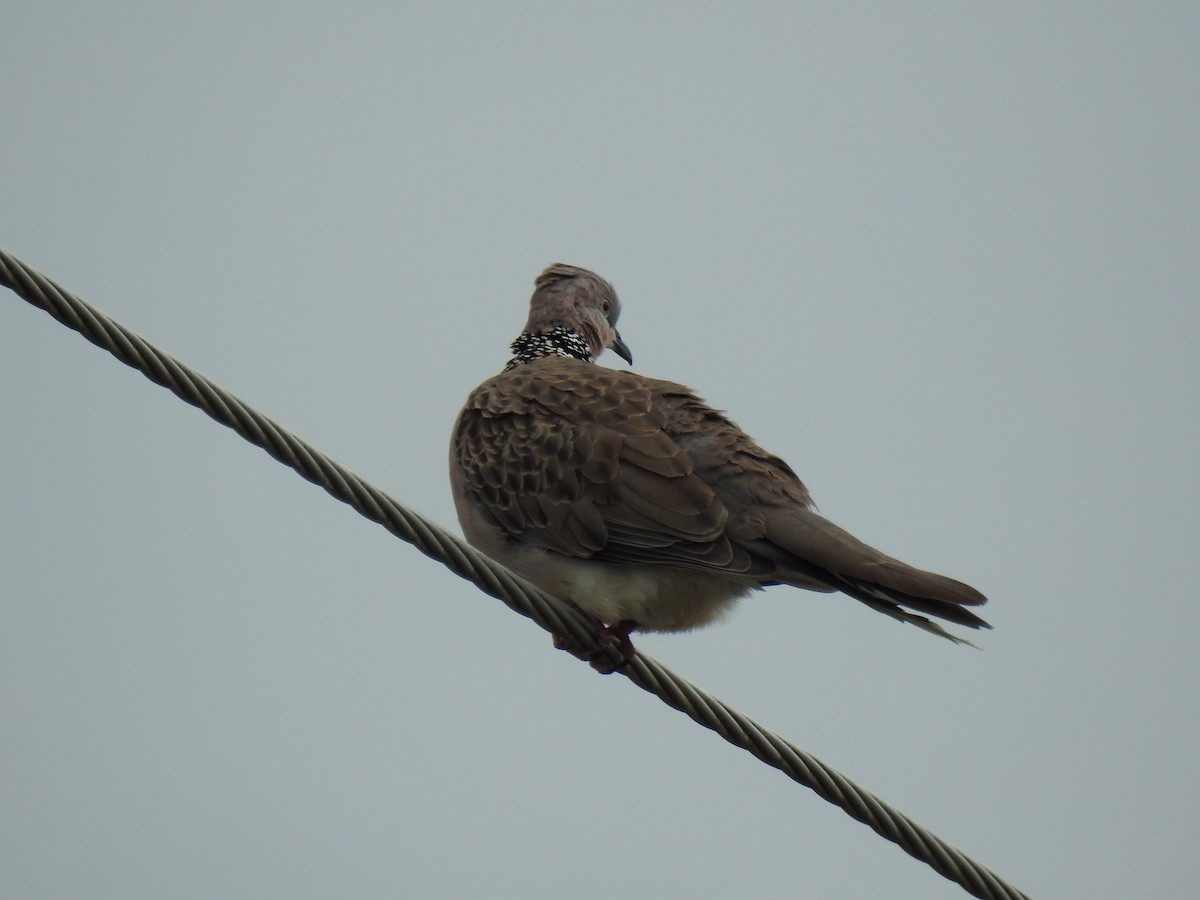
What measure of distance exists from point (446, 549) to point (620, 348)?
3.37 meters

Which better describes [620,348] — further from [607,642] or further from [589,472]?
[607,642]

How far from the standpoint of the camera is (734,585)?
14.9 feet

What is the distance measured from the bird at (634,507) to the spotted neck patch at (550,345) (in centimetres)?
78

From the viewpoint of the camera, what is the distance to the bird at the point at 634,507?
427 centimetres

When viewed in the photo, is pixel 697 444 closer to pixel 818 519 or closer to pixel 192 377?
pixel 818 519

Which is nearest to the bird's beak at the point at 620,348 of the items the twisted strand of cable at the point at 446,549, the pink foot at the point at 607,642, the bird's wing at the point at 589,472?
the bird's wing at the point at 589,472

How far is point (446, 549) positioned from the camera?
3521 mm

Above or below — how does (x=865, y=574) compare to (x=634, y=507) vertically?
below

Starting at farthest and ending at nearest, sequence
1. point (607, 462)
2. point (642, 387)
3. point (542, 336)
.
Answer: point (542, 336) < point (642, 387) < point (607, 462)

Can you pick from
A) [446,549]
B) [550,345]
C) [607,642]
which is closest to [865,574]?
[607,642]

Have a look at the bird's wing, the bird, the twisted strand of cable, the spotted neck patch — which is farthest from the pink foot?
the spotted neck patch

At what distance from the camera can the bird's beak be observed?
6.75 m

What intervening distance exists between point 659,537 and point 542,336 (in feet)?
6.79

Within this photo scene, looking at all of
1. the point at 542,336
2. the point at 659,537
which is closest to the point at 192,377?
the point at 659,537
